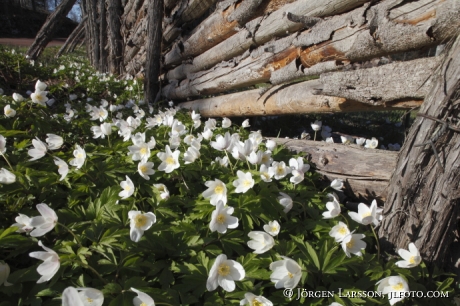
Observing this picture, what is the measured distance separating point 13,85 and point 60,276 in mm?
5393

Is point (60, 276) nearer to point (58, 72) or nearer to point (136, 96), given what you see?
point (136, 96)

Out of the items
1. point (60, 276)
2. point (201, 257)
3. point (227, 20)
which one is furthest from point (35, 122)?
point (227, 20)

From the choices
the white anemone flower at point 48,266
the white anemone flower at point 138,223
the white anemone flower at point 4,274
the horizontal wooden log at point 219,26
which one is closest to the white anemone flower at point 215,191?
the white anemone flower at point 138,223

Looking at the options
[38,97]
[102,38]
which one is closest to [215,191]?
[38,97]

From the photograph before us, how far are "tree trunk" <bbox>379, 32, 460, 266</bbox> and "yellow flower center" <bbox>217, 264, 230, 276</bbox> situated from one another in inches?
42.9

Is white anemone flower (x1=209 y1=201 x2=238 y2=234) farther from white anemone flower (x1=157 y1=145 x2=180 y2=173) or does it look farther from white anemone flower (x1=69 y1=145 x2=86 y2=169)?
white anemone flower (x1=69 y1=145 x2=86 y2=169)

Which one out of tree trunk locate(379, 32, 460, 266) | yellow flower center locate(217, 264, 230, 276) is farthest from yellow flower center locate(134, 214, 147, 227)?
tree trunk locate(379, 32, 460, 266)

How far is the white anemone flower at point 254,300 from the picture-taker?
1290mm

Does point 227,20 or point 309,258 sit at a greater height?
point 227,20

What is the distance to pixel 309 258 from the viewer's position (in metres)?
1.58

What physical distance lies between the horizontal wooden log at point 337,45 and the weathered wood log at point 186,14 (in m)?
1.07

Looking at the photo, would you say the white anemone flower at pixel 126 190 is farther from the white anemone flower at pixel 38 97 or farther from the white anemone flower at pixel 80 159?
the white anemone flower at pixel 38 97

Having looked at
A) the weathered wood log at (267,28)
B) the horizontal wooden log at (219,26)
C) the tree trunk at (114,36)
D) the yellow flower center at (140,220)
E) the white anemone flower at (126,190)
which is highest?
the tree trunk at (114,36)

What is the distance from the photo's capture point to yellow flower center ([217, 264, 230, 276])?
136 centimetres
